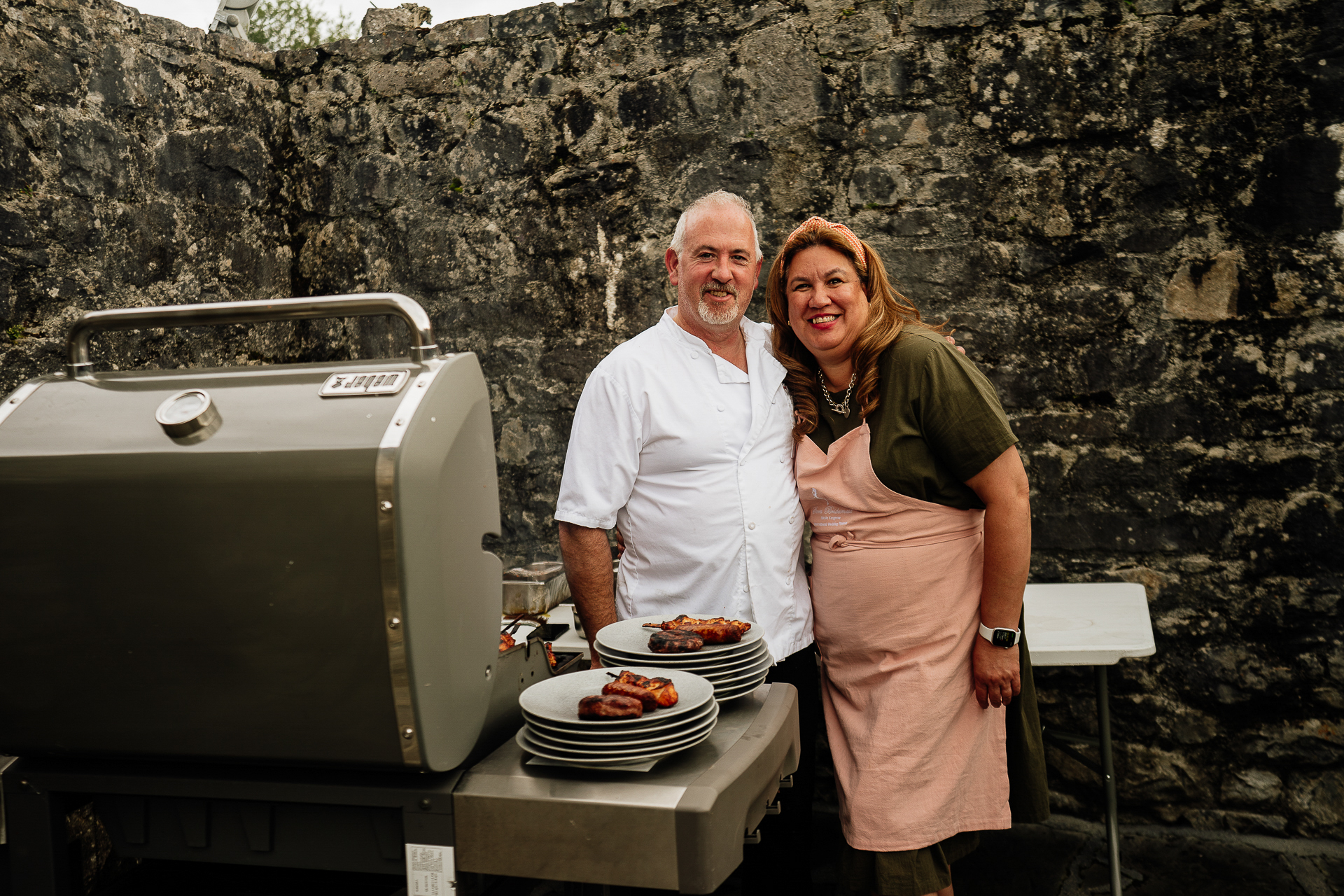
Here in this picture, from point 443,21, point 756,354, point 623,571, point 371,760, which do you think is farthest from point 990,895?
point 443,21

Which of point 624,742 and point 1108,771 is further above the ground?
point 624,742

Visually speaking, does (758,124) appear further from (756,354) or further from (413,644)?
(413,644)

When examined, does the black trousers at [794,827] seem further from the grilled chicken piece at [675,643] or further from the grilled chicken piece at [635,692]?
the grilled chicken piece at [635,692]

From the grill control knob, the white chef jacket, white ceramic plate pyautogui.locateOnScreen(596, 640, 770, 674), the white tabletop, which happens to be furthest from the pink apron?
the grill control knob

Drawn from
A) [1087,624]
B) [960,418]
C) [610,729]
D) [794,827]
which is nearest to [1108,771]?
[1087,624]

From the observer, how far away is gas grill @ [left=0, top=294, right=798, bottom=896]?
3.68 feet

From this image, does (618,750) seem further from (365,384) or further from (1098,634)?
(1098,634)

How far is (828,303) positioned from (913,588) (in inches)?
27.0

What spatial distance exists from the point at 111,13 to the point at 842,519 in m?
2.91

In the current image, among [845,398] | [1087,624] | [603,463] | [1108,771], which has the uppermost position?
[845,398]

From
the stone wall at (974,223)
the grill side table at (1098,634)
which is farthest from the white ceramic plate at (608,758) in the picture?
the stone wall at (974,223)

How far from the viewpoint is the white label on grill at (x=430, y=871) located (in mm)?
1203

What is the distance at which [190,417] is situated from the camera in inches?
45.7

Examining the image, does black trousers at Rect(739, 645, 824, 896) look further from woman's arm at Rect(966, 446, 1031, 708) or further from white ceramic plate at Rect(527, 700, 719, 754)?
white ceramic plate at Rect(527, 700, 719, 754)
